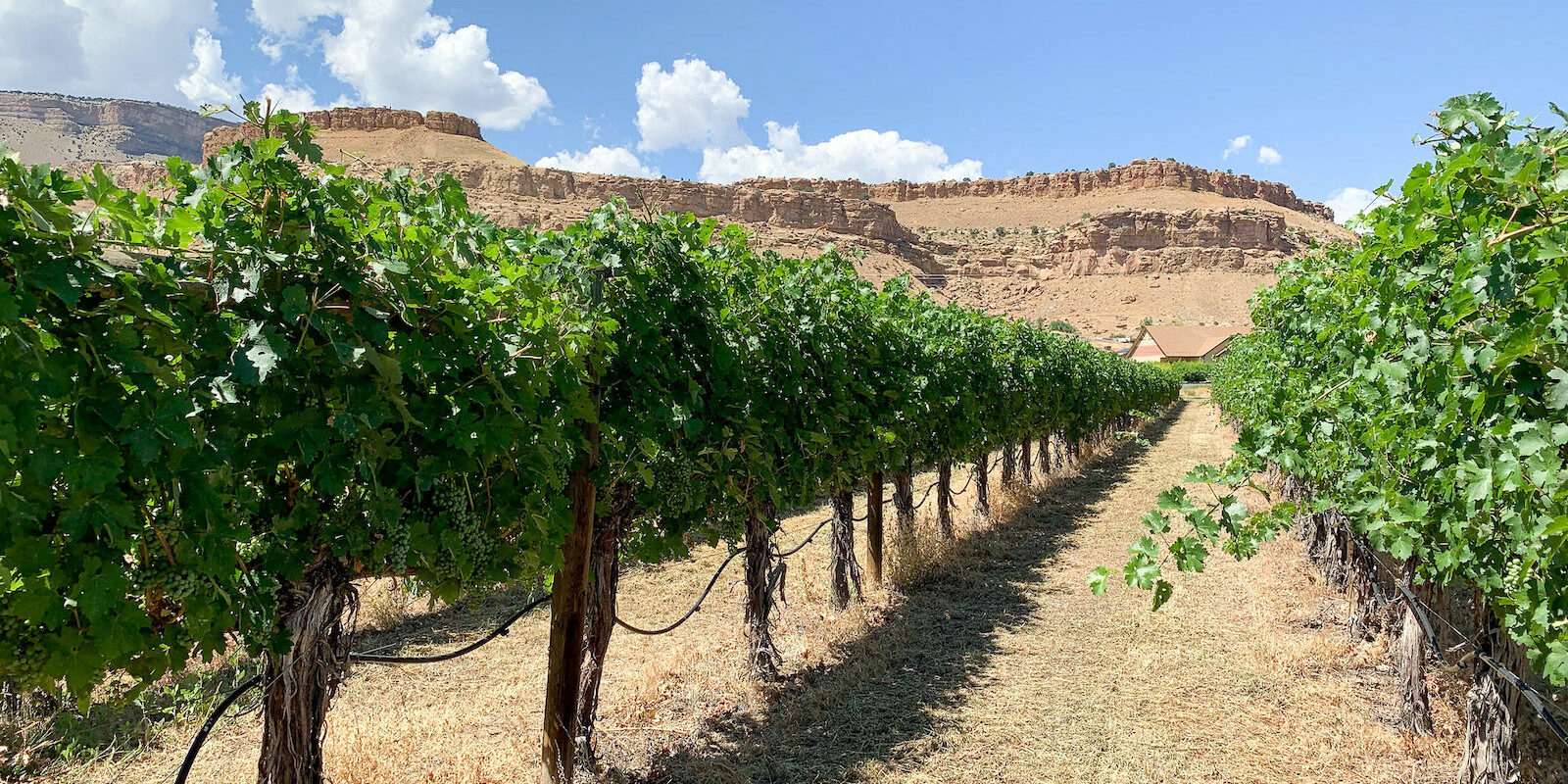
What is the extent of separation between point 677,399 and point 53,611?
243cm

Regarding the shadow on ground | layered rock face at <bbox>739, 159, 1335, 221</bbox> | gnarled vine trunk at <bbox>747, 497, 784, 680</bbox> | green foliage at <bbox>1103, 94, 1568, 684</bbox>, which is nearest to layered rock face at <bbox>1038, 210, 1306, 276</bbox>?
layered rock face at <bbox>739, 159, 1335, 221</bbox>

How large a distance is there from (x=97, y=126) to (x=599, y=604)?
461ft

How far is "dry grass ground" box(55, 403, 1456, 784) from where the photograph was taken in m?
4.16

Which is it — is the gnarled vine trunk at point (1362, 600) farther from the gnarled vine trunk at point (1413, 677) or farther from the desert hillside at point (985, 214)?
the desert hillside at point (985, 214)

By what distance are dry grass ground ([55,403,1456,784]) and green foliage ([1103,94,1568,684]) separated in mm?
1457

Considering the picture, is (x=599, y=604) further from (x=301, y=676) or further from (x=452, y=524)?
(x=452, y=524)

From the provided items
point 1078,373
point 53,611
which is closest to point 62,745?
point 53,611

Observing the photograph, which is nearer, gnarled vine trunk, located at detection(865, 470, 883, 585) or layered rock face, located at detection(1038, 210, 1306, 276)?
gnarled vine trunk, located at detection(865, 470, 883, 585)

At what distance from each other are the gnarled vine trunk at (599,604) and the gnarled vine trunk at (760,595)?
1.21m

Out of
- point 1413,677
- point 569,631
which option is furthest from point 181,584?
point 1413,677

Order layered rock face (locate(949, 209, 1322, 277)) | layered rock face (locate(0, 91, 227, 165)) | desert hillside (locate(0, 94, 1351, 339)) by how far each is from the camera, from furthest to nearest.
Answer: layered rock face (locate(949, 209, 1322, 277)), layered rock face (locate(0, 91, 227, 165)), desert hillside (locate(0, 94, 1351, 339))

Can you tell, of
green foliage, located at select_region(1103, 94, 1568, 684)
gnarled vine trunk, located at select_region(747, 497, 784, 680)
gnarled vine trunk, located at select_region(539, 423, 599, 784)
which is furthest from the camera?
gnarled vine trunk, located at select_region(747, 497, 784, 680)

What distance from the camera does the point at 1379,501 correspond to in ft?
10.8

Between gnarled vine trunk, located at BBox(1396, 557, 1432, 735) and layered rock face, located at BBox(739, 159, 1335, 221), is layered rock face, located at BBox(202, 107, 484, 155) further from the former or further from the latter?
gnarled vine trunk, located at BBox(1396, 557, 1432, 735)
